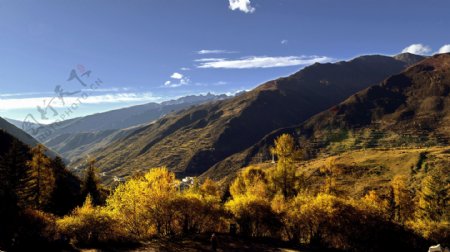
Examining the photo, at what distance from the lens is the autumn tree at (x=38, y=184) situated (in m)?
68.2

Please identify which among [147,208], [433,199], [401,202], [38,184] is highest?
[38,184]

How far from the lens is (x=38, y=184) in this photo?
230 feet

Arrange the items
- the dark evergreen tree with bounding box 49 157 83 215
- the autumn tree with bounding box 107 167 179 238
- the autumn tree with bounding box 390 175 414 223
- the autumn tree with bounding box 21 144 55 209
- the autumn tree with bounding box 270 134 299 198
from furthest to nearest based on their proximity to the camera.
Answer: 1. the autumn tree with bounding box 390 175 414 223
2. the dark evergreen tree with bounding box 49 157 83 215
3. the autumn tree with bounding box 21 144 55 209
4. the autumn tree with bounding box 270 134 299 198
5. the autumn tree with bounding box 107 167 179 238

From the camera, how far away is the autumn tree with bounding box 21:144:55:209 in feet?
224

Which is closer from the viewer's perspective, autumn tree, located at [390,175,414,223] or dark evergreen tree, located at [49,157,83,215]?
dark evergreen tree, located at [49,157,83,215]

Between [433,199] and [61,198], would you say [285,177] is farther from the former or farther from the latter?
[61,198]

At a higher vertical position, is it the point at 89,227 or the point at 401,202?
the point at 89,227

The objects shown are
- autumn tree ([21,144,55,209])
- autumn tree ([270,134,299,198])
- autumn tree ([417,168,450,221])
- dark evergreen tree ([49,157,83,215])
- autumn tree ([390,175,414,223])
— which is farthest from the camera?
autumn tree ([390,175,414,223])

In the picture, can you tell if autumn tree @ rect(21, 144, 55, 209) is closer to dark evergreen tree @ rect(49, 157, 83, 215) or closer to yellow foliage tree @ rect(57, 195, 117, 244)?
dark evergreen tree @ rect(49, 157, 83, 215)

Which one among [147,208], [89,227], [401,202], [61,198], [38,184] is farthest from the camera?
[401,202]

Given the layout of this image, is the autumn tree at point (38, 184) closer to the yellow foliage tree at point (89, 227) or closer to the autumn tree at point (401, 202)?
the yellow foliage tree at point (89, 227)

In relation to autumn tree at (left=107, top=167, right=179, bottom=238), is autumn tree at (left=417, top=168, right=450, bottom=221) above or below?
below

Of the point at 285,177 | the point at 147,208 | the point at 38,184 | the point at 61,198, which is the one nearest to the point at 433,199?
the point at 285,177

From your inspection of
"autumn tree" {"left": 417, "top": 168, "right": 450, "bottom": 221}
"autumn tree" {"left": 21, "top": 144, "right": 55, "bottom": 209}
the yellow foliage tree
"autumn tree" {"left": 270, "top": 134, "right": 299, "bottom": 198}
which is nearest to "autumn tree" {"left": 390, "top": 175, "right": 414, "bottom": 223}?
"autumn tree" {"left": 417, "top": 168, "right": 450, "bottom": 221}
